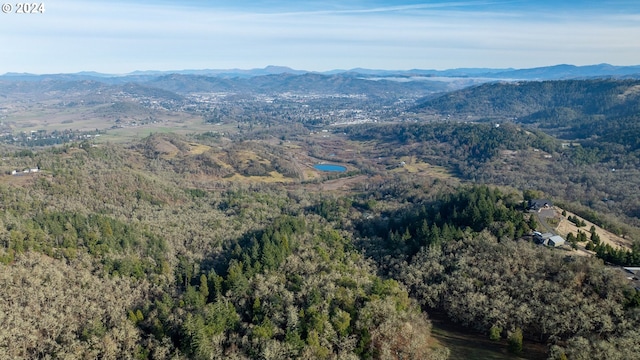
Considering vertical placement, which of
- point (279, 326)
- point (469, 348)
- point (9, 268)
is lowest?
point (469, 348)

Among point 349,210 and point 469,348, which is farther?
point 349,210

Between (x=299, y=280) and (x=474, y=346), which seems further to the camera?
(x=299, y=280)

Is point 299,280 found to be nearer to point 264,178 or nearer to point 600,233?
point 600,233

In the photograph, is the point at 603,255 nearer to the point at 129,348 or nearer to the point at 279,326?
the point at 279,326

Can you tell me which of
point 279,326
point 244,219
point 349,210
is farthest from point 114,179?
point 279,326

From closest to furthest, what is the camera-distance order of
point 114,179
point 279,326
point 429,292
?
1. point 279,326
2. point 429,292
3. point 114,179

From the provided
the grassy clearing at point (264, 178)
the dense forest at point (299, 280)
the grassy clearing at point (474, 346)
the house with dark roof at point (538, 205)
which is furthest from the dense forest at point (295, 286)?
the grassy clearing at point (264, 178)

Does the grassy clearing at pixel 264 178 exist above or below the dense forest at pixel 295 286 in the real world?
below

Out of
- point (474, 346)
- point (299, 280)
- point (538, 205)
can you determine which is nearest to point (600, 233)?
point (538, 205)

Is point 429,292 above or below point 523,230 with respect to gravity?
below

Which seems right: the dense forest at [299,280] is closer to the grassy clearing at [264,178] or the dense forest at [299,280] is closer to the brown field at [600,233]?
the brown field at [600,233]

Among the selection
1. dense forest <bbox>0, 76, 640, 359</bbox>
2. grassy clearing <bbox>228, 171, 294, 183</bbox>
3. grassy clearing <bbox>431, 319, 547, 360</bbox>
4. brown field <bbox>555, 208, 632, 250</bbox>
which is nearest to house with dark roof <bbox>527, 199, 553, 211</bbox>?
dense forest <bbox>0, 76, 640, 359</bbox>
